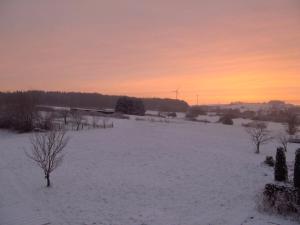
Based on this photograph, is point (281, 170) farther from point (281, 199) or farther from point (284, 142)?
point (284, 142)

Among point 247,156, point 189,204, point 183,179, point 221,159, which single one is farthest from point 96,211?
point 247,156

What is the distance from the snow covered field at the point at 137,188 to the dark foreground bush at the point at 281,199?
0.51 m

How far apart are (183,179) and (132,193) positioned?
3539 millimetres

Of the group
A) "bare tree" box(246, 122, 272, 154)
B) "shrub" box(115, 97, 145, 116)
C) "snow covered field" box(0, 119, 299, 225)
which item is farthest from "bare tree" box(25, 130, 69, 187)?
"shrub" box(115, 97, 145, 116)

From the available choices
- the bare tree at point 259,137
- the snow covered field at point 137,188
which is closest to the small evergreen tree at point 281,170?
the snow covered field at point 137,188

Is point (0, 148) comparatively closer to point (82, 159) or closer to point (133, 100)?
point (82, 159)

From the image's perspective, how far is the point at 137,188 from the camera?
1418 cm

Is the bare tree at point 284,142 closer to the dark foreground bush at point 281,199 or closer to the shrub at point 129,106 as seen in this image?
the dark foreground bush at point 281,199

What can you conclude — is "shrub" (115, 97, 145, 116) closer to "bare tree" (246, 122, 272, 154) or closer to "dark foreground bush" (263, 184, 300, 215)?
"bare tree" (246, 122, 272, 154)

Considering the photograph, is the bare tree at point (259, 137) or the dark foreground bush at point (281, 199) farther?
the bare tree at point (259, 137)

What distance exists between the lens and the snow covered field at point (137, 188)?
419 inches

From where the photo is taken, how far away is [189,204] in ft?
39.7

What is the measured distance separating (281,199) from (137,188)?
20.5ft

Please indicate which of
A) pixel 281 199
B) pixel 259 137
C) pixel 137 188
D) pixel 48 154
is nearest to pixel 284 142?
pixel 259 137
